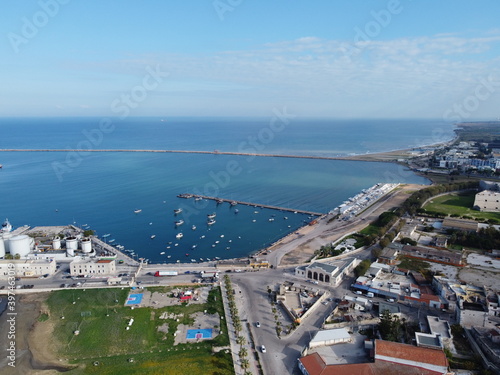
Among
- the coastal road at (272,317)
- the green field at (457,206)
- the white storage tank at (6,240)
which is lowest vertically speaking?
the coastal road at (272,317)

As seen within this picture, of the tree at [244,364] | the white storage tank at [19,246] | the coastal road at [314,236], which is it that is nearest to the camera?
the tree at [244,364]

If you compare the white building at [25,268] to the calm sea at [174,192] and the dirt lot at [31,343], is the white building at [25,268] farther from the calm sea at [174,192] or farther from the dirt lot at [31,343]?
the calm sea at [174,192]

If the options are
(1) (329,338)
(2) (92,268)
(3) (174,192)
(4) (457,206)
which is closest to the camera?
(1) (329,338)

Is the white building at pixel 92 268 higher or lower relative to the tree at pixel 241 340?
higher

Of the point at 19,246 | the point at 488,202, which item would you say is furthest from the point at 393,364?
the point at 488,202

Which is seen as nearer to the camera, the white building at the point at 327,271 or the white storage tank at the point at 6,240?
the white building at the point at 327,271

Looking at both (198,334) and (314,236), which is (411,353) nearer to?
(198,334)

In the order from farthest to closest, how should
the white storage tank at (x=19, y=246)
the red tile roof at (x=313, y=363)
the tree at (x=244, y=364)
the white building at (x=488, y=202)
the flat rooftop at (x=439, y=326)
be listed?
1. the white building at (x=488, y=202)
2. the white storage tank at (x=19, y=246)
3. the flat rooftop at (x=439, y=326)
4. the tree at (x=244, y=364)
5. the red tile roof at (x=313, y=363)

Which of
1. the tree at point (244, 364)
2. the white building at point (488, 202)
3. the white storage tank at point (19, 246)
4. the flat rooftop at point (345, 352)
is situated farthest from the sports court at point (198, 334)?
the white building at point (488, 202)
